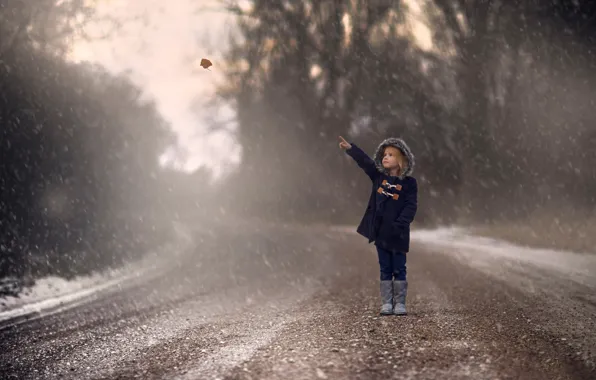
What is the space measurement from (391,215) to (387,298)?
0.89 meters

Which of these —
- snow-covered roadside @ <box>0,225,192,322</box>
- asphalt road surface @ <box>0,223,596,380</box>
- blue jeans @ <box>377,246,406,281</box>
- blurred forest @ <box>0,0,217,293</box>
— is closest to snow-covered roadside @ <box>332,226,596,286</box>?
asphalt road surface @ <box>0,223,596,380</box>

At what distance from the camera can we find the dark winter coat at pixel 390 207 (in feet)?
19.7

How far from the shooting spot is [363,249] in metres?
15.5

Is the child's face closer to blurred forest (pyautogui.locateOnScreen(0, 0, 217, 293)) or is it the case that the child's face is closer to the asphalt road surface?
the asphalt road surface

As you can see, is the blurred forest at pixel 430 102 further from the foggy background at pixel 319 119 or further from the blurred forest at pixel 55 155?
the blurred forest at pixel 55 155

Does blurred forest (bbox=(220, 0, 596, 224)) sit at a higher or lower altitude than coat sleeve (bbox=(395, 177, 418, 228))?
higher

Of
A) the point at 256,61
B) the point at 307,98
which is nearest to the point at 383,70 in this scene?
the point at 307,98

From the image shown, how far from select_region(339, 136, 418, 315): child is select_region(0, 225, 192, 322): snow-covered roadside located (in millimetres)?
5049

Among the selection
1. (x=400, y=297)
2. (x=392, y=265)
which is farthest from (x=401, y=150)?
(x=400, y=297)

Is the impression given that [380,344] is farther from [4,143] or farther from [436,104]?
[436,104]

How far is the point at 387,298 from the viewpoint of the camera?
611 cm

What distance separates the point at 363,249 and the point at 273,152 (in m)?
23.2

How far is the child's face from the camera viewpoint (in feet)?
20.1

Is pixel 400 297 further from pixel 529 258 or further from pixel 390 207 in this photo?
pixel 529 258
